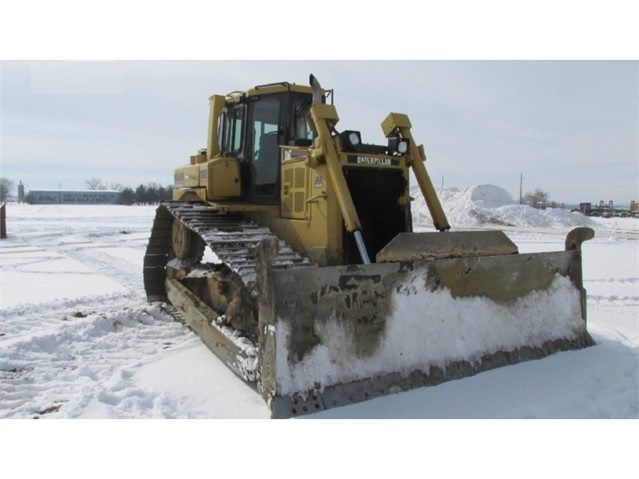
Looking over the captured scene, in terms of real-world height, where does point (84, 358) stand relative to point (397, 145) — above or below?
below

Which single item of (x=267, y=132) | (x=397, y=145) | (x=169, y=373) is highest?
(x=267, y=132)

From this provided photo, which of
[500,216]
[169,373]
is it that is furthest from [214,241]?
[500,216]

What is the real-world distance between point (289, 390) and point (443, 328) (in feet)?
4.43

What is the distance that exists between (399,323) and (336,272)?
645 mm

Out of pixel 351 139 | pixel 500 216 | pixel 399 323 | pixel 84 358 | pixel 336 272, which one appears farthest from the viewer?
pixel 500 216

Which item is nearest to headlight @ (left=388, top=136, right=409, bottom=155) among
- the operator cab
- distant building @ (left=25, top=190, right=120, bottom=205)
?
the operator cab

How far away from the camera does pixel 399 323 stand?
391cm

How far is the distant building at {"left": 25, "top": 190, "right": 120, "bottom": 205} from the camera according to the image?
72.5 meters

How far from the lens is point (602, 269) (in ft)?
33.4

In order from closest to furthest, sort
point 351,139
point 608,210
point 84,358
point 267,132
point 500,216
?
point 84,358, point 351,139, point 267,132, point 500,216, point 608,210

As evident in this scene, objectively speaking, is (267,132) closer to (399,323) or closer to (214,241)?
(214,241)

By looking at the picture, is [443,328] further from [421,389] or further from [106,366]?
[106,366]

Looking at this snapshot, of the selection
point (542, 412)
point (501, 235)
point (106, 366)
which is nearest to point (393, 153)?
point (501, 235)

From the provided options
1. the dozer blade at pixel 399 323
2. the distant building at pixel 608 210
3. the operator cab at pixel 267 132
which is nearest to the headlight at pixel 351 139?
the operator cab at pixel 267 132
